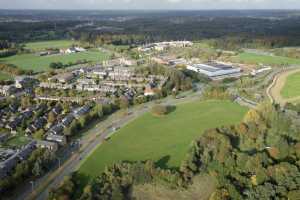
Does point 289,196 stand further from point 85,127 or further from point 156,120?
point 85,127

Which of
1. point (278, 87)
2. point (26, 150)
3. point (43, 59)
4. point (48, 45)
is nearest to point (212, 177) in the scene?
point (26, 150)

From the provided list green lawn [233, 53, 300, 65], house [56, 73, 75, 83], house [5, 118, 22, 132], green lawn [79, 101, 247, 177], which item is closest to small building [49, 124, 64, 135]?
house [5, 118, 22, 132]

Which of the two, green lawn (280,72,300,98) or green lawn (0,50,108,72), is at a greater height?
green lawn (0,50,108,72)

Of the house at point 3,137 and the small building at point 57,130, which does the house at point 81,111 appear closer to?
the small building at point 57,130

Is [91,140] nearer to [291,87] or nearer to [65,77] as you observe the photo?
[65,77]

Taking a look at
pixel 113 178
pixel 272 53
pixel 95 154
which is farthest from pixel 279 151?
pixel 272 53

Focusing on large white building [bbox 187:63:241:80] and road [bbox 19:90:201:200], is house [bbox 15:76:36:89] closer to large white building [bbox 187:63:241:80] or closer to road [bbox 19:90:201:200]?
road [bbox 19:90:201:200]
